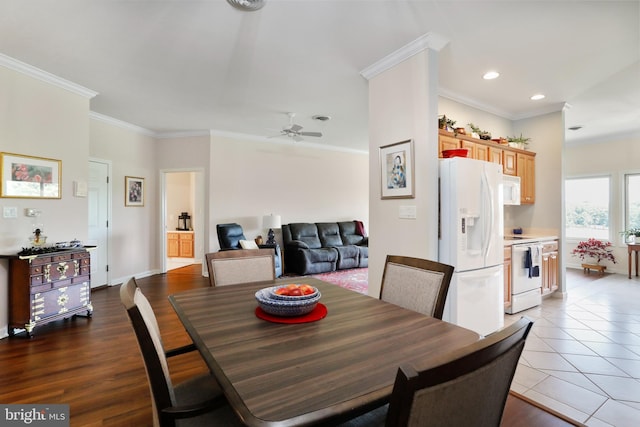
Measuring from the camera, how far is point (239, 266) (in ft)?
6.97

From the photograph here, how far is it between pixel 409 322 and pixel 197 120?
4824 mm

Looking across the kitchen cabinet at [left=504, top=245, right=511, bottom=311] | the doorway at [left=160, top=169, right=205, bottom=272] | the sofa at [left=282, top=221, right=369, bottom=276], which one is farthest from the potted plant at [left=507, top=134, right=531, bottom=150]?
the doorway at [left=160, top=169, right=205, bottom=272]

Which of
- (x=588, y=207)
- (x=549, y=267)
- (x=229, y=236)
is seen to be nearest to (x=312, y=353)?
(x=549, y=267)

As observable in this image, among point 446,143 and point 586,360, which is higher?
point 446,143

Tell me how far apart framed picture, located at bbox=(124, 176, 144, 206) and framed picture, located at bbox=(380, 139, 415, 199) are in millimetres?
4448

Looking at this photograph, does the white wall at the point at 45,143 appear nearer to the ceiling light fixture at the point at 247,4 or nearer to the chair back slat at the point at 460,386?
the ceiling light fixture at the point at 247,4

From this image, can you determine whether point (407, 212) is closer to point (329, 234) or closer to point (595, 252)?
point (329, 234)

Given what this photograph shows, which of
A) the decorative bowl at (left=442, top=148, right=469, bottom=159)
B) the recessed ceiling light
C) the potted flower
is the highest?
the recessed ceiling light

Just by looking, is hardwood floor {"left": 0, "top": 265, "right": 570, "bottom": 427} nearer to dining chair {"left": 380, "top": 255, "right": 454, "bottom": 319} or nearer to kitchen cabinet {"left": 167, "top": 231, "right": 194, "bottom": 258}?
dining chair {"left": 380, "top": 255, "right": 454, "bottom": 319}

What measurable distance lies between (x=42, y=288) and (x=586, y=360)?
4956 millimetres

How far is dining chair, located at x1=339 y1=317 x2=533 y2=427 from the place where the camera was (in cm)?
55

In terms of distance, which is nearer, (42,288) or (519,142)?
(42,288)

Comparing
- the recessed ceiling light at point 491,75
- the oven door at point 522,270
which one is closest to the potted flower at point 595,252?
the oven door at point 522,270

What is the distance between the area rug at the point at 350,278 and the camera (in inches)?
193
